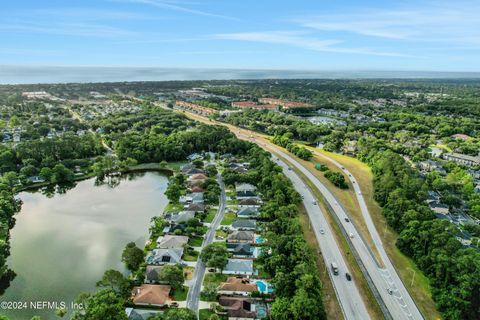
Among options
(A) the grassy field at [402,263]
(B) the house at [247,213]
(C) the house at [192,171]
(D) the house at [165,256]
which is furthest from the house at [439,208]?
(C) the house at [192,171]

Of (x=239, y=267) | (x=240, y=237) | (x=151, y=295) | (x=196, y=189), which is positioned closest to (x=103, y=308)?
(x=151, y=295)

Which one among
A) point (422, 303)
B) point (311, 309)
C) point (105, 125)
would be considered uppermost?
point (105, 125)

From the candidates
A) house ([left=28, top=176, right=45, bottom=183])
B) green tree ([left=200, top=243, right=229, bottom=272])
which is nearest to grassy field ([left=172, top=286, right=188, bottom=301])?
green tree ([left=200, top=243, right=229, bottom=272])

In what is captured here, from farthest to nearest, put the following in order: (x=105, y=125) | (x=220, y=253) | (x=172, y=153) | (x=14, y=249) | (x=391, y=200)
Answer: (x=105, y=125) → (x=172, y=153) → (x=391, y=200) → (x=14, y=249) → (x=220, y=253)

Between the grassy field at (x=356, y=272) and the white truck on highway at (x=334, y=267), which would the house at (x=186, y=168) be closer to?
the grassy field at (x=356, y=272)

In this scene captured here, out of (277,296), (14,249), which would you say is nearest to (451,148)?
(277,296)

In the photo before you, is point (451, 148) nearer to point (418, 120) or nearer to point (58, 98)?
point (418, 120)
